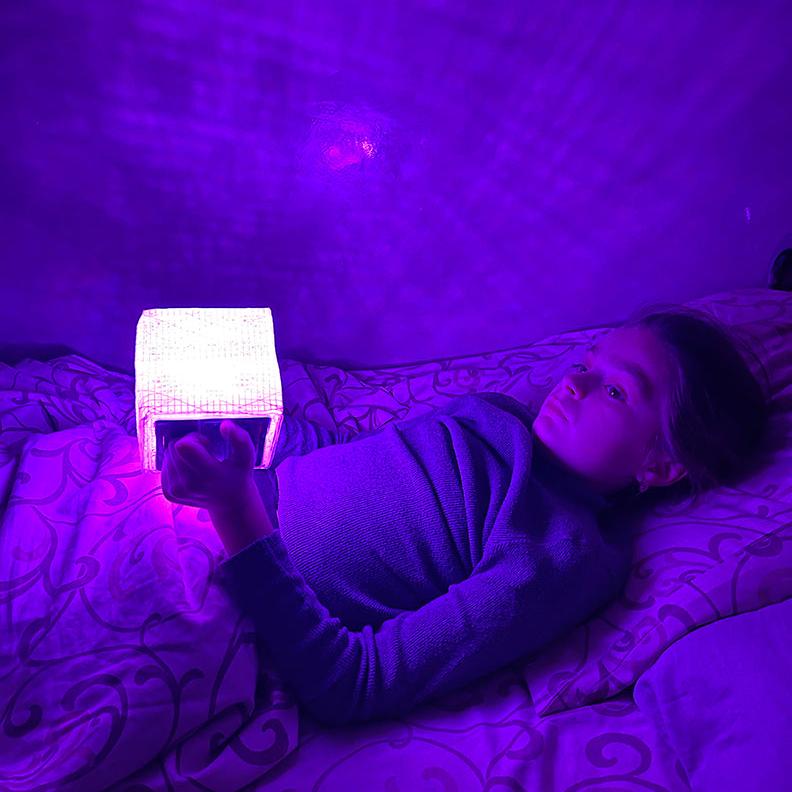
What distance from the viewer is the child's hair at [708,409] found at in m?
1.04

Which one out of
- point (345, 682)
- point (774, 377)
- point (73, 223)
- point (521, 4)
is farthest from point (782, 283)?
point (73, 223)

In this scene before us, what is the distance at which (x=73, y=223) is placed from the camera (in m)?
1.34

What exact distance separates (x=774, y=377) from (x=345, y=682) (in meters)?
0.85

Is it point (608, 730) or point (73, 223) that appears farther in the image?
point (73, 223)

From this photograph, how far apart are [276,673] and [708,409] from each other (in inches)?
27.7

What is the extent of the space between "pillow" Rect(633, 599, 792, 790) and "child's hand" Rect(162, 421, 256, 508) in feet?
1.82

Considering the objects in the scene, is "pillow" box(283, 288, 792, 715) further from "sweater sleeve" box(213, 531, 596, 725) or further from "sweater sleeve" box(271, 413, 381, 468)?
"sweater sleeve" box(271, 413, 381, 468)

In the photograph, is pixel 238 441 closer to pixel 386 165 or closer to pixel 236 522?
pixel 236 522

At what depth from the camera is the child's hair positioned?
1035 millimetres

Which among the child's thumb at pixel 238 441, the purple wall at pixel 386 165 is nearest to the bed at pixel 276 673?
the child's thumb at pixel 238 441

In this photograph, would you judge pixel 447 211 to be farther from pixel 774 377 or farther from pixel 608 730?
pixel 608 730

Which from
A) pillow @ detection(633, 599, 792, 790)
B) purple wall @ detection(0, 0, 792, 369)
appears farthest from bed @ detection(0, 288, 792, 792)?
purple wall @ detection(0, 0, 792, 369)

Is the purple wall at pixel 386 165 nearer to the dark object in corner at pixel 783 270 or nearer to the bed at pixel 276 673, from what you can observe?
the dark object in corner at pixel 783 270

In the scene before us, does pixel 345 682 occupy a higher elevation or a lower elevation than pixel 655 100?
lower
